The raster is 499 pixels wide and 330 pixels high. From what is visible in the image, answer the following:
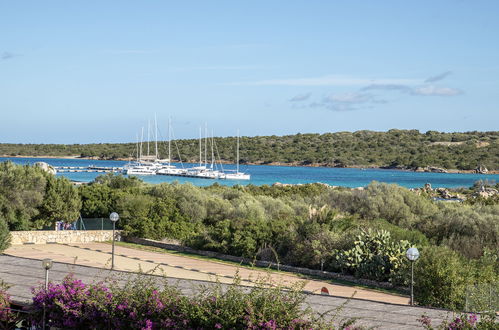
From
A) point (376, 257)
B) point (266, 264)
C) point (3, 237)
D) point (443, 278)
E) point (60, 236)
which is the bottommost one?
point (266, 264)

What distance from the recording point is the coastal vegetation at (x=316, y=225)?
19234 millimetres

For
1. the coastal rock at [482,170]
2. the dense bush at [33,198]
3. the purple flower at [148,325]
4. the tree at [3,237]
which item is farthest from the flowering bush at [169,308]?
the coastal rock at [482,170]

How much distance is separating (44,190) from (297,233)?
14152 millimetres

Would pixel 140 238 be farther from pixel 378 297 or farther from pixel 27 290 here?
pixel 27 290

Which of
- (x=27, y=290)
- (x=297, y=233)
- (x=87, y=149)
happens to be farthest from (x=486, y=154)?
(x=27, y=290)

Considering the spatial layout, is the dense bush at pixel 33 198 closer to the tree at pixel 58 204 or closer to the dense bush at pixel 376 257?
the tree at pixel 58 204

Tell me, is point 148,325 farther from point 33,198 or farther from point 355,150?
point 355,150

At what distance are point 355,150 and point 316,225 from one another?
5120 inches

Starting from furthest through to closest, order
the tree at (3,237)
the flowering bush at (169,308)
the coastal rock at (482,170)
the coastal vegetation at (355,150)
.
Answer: the coastal vegetation at (355,150)
the coastal rock at (482,170)
the tree at (3,237)
the flowering bush at (169,308)

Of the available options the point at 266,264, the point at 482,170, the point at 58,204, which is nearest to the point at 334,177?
the point at 482,170

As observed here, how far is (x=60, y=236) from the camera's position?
1204 inches

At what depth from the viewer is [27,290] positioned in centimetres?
1343

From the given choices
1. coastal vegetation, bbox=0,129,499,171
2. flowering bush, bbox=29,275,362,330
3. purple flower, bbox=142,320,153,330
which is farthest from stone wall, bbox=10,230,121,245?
coastal vegetation, bbox=0,129,499,171

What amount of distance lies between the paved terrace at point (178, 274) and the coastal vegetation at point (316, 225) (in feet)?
4.88
